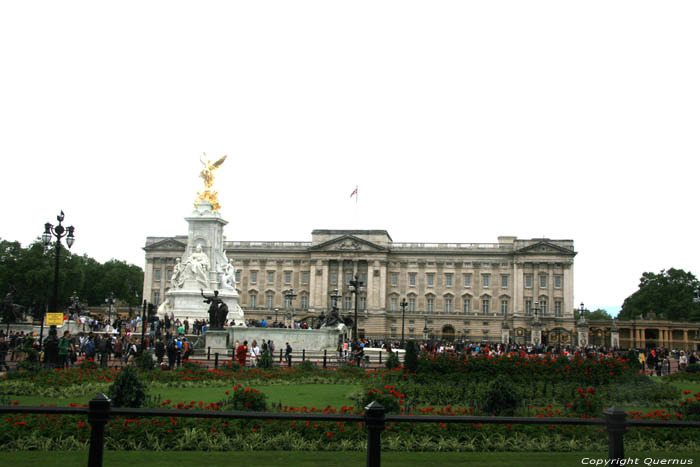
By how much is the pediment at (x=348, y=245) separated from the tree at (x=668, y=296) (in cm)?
4122

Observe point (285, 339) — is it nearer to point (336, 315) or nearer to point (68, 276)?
point (336, 315)

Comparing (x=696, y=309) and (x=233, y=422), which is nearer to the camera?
(x=233, y=422)

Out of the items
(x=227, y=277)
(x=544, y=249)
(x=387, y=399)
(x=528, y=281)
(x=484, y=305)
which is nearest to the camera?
(x=387, y=399)

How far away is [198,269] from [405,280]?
57.6m

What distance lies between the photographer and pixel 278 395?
1847cm

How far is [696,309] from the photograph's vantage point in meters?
97.5

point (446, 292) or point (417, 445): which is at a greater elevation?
point (446, 292)

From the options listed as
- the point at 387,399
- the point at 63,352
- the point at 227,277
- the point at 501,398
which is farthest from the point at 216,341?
the point at 501,398

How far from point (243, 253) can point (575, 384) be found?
85.7 meters

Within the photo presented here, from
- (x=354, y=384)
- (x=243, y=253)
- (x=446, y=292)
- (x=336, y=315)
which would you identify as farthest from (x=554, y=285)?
(x=354, y=384)

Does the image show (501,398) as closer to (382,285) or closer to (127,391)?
(127,391)

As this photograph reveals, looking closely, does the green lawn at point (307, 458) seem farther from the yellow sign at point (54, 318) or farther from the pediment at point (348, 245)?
the pediment at point (348, 245)

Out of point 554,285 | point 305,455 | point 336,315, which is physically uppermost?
point 554,285

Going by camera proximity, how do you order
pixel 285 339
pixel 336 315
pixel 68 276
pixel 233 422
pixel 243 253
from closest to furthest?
pixel 233 422, pixel 285 339, pixel 336 315, pixel 68 276, pixel 243 253
